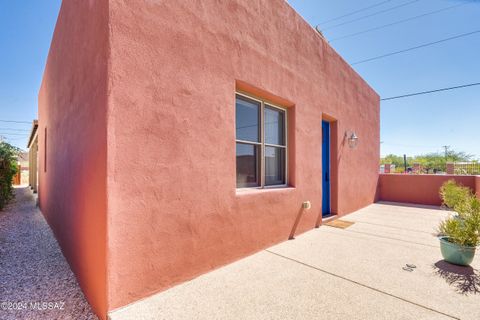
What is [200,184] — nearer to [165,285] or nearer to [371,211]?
[165,285]

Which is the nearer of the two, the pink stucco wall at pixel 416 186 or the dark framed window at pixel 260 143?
the dark framed window at pixel 260 143

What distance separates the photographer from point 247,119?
3562 millimetres

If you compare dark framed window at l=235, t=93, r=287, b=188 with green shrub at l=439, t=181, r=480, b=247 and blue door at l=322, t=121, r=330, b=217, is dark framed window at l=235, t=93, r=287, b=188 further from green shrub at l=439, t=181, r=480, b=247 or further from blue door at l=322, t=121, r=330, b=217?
green shrub at l=439, t=181, r=480, b=247

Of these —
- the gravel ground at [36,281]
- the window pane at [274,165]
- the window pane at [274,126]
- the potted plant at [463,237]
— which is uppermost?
the window pane at [274,126]

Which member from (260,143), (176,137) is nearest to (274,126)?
(260,143)

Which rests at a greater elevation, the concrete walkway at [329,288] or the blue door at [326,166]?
the blue door at [326,166]

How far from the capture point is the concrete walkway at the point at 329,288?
1913 mm

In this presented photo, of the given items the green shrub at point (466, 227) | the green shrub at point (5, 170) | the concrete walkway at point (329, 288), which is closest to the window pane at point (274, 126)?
the concrete walkway at point (329, 288)

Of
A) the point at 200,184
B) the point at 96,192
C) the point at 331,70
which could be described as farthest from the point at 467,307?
the point at 331,70

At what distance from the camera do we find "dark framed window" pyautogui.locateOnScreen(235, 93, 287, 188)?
136 inches

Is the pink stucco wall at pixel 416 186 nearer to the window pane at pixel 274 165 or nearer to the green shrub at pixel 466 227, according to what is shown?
the green shrub at pixel 466 227

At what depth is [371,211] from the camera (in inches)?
261

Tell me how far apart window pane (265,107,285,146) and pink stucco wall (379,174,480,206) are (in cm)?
709

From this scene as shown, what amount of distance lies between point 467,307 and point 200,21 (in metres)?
4.09
